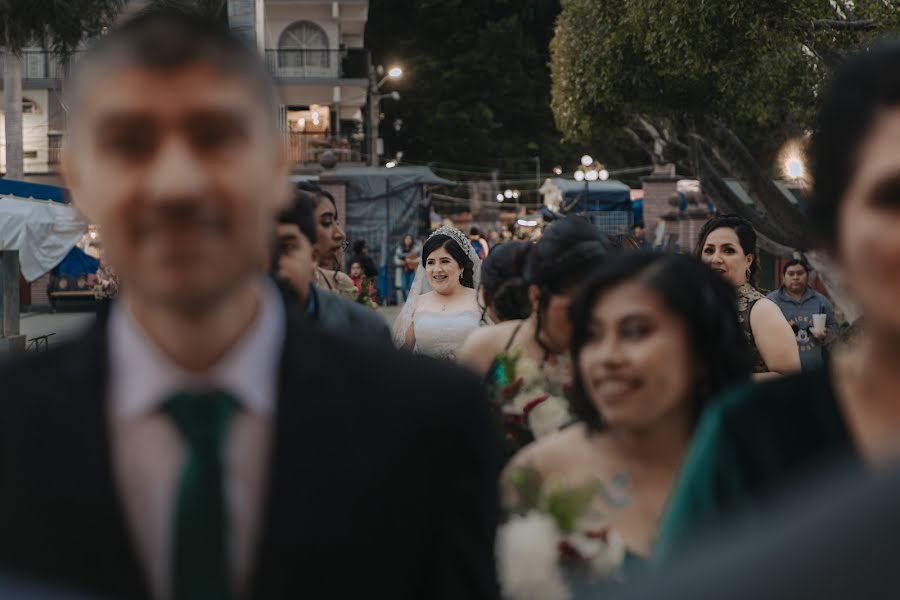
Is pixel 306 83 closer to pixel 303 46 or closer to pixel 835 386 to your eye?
pixel 303 46

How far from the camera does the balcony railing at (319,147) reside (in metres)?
49.8

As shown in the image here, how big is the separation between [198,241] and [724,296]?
2251mm

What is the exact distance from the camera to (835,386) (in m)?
1.78

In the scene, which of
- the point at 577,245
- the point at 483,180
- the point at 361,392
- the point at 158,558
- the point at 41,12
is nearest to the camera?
the point at 158,558

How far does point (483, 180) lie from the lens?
63625 mm

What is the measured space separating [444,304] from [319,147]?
41.5 metres

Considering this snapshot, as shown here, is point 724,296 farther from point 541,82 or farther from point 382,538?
point 541,82

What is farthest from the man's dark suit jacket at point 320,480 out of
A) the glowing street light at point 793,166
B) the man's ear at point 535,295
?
the glowing street light at point 793,166

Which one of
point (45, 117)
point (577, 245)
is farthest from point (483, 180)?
point (577, 245)

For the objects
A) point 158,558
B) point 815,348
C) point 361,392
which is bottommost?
point 815,348

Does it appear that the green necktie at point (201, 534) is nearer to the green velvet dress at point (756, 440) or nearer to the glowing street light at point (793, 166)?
the green velvet dress at point (756, 440)

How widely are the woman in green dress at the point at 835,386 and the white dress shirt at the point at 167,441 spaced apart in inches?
22.2

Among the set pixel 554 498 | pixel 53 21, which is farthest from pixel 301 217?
pixel 53 21

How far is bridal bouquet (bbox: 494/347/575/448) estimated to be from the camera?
14.9 feet
